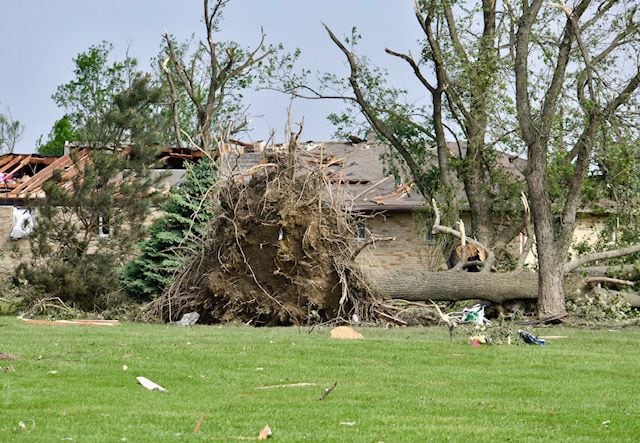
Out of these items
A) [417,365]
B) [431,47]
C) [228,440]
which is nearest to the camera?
[228,440]

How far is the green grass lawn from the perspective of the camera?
9.15 metres

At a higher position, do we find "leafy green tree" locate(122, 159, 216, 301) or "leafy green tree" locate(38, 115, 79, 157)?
"leafy green tree" locate(38, 115, 79, 157)

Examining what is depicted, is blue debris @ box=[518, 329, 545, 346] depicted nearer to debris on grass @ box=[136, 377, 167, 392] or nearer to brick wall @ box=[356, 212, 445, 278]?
debris on grass @ box=[136, 377, 167, 392]

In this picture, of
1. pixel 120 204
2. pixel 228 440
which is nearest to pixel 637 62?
pixel 120 204

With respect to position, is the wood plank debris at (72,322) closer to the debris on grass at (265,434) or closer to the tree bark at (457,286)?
the tree bark at (457,286)

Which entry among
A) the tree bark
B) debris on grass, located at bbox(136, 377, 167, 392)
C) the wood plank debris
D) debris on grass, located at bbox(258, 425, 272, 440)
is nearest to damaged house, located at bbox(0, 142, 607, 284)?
the tree bark

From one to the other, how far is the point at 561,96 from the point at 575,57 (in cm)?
128

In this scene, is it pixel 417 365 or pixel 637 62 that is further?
pixel 637 62

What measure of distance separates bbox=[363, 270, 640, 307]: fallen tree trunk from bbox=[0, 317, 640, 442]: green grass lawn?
5.55 meters

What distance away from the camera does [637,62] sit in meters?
24.2

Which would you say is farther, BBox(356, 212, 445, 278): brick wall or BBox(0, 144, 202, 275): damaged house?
BBox(0, 144, 202, 275): damaged house

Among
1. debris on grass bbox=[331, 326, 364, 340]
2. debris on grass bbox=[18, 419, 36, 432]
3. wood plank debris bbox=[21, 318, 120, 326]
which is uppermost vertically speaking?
debris on grass bbox=[331, 326, 364, 340]

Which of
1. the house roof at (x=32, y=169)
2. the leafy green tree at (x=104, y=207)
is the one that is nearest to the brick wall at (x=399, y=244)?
the house roof at (x=32, y=169)

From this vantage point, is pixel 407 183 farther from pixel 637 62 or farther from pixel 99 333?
pixel 99 333
